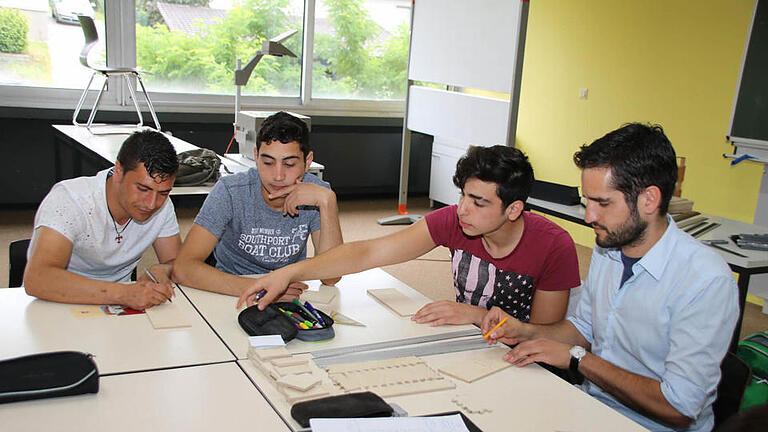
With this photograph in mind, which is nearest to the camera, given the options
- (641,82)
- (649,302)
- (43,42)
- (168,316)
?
(649,302)

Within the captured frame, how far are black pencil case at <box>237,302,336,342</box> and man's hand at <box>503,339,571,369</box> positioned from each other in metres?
0.46

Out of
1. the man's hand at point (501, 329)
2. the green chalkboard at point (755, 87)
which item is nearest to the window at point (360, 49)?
the green chalkboard at point (755, 87)

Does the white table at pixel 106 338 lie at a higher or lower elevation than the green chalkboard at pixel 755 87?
lower

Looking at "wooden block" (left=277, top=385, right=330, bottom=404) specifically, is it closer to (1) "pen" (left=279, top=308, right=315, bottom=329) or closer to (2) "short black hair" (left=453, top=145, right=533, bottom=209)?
(1) "pen" (left=279, top=308, right=315, bottom=329)

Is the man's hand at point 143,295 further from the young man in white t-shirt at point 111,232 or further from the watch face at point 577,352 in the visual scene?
the watch face at point 577,352

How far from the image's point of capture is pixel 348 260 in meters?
2.02

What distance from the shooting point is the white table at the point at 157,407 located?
1.19 m

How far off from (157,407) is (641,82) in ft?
14.2

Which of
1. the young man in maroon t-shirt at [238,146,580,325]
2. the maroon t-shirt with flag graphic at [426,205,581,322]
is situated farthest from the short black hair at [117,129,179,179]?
the maroon t-shirt with flag graphic at [426,205,581,322]

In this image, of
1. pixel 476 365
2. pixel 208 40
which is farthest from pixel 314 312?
pixel 208 40

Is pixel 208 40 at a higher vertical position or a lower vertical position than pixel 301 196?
higher

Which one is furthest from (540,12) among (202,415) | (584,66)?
(202,415)

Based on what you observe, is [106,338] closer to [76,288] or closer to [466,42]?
[76,288]

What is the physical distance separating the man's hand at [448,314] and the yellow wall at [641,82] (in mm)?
2995
